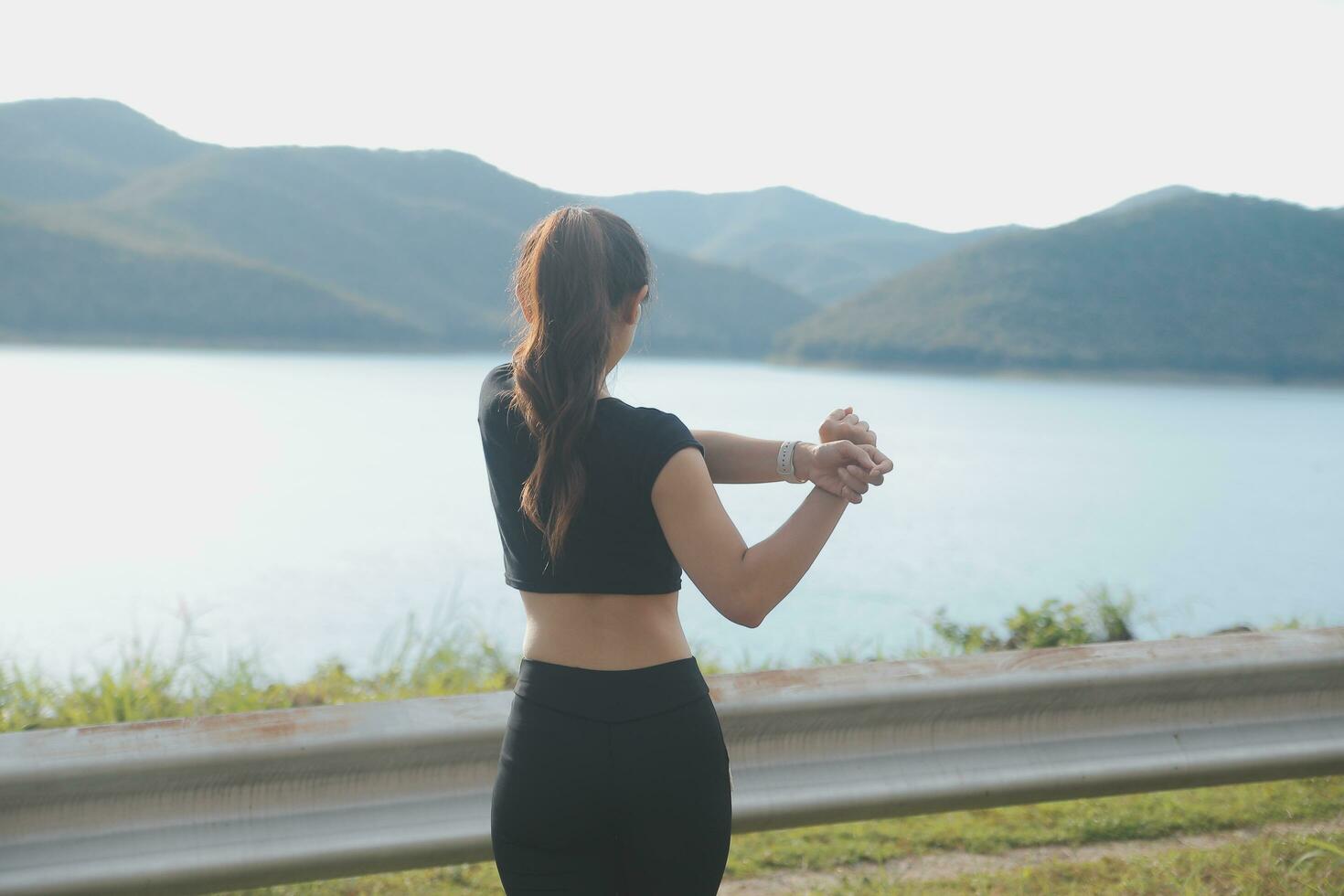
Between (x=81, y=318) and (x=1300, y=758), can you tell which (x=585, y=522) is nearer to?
(x=1300, y=758)

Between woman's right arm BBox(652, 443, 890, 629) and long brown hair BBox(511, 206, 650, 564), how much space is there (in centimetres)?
13

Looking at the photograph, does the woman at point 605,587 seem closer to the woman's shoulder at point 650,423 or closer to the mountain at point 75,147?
the woman's shoulder at point 650,423

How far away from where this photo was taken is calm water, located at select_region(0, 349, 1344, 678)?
9.67 meters

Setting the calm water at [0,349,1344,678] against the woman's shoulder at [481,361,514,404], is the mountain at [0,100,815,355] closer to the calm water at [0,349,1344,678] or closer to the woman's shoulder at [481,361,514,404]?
the calm water at [0,349,1344,678]

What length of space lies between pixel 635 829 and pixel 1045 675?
1207 millimetres

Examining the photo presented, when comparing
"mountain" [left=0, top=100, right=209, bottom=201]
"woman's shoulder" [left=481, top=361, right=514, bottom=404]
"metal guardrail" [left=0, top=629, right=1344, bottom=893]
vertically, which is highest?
"mountain" [left=0, top=100, right=209, bottom=201]

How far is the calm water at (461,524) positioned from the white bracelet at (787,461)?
309 mm

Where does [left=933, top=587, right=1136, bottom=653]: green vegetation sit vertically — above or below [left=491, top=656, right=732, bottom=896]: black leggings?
below

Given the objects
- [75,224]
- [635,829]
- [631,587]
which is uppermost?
[75,224]

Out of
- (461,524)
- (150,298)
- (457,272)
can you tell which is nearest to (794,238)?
(457,272)

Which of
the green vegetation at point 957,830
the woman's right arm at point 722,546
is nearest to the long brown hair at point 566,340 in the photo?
the woman's right arm at point 722,546

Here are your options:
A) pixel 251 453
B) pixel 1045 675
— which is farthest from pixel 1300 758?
pixel 251 453

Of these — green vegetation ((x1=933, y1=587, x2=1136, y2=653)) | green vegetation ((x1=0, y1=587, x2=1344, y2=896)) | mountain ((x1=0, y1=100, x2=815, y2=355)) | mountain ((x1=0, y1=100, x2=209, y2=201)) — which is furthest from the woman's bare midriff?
mountain ((x1=0, y1=100, x2=209, y2=201))

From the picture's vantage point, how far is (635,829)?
163 centimetres
